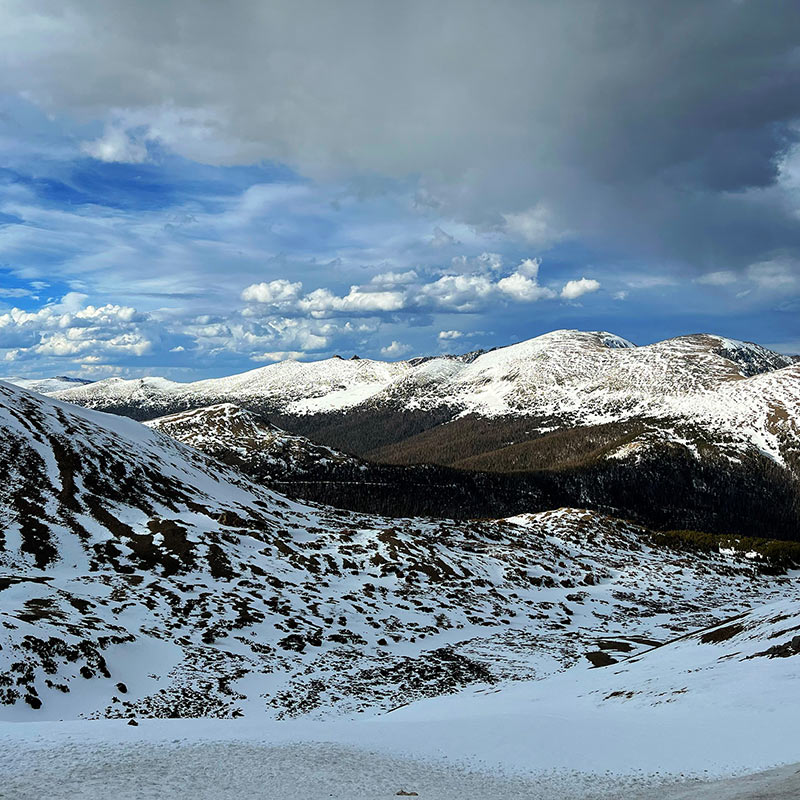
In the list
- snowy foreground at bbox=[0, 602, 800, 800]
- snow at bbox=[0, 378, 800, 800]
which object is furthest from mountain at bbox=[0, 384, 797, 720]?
snowy foreground at bbox=[0, 602, 800, 800]

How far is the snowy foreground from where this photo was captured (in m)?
11.7

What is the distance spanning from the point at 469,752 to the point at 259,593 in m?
42.5

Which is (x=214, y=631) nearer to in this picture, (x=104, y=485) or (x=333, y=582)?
(x=333, y=582)

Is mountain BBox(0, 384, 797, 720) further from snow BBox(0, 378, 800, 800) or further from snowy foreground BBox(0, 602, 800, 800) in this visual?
snowy foreground BBox(0, 602, 800, 800)

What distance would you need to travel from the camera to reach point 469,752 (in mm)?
17594

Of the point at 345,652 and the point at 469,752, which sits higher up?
the point at 469,752

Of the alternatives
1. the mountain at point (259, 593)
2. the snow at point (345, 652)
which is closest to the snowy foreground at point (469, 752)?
the snow at point (345, 652)

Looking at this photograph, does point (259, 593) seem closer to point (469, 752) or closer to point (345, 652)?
point (345, 652)

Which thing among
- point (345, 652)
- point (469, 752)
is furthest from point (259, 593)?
point (469, 752)

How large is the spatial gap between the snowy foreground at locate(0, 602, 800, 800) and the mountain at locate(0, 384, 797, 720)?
48.9ft

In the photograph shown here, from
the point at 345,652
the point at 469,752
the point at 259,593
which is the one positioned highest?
the point at 259,593

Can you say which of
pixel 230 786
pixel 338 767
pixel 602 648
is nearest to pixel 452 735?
pixel 338 767

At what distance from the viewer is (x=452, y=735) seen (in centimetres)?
2011

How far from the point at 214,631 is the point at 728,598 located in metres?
76.8
